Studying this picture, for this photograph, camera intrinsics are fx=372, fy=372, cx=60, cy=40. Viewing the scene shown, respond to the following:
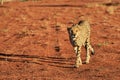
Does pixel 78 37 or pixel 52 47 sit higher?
pixel 78 37

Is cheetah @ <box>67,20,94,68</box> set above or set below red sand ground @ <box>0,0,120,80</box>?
above

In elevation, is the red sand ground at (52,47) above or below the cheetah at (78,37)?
below

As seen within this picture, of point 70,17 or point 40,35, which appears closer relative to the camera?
point 40,35

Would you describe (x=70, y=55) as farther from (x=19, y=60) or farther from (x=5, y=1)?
(x=5, y=1)

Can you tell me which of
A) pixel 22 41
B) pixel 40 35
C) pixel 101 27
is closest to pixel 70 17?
pixel 101 27

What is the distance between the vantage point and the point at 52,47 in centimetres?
1598

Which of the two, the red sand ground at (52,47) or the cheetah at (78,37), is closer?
the red sand ground at (52,47)

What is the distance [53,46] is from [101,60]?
134 inches

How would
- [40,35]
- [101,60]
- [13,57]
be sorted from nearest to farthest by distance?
[101,60] → [13,57] → [40,35]

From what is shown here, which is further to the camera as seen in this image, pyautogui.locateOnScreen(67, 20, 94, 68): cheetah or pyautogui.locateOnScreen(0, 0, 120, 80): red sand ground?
pyautogui.locateOnScreen(67, 20, 94, 68): cheetah

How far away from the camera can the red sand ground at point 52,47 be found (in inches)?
462

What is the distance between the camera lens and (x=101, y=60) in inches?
522

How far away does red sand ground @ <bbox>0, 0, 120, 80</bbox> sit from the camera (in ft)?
38.5

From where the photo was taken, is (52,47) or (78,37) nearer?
(78,37)
